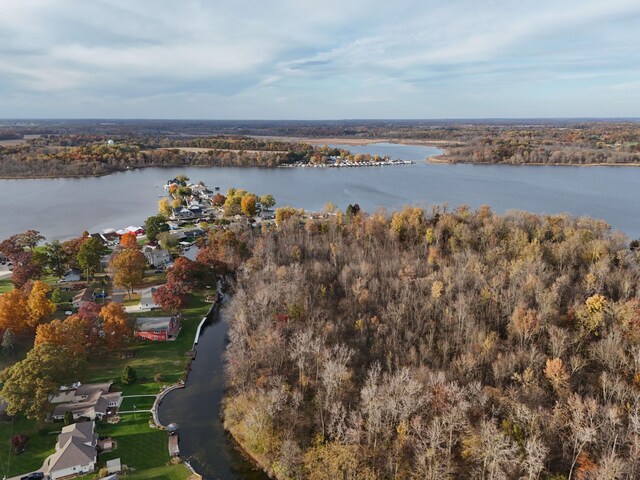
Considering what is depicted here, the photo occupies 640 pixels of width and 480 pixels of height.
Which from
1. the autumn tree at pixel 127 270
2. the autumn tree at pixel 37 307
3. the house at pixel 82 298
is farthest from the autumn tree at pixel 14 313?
the autumn tree at pixel 127 270

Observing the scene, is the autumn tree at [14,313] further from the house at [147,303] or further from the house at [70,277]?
the house at [70,277]

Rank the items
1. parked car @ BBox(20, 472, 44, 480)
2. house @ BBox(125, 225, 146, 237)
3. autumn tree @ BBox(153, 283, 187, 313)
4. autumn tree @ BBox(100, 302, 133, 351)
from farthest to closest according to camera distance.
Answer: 1. house @ BBox(125, 225, 146, 237)
2. autumn tree @ BBox(153, 283, 187, 313)
3. autumn tree @ BBox(100, 302, 133, 351)
4. parked car @ BBox(20, 472, 44, 480)

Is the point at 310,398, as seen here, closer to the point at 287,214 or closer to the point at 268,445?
the point at 268,445

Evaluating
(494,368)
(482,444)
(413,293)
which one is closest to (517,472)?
(482,444)

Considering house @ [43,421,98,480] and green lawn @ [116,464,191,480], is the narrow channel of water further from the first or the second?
house @ [43,421,98,480]

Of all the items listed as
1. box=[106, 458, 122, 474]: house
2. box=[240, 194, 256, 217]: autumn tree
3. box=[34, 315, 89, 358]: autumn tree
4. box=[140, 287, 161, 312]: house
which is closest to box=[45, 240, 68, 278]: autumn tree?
box=[140, 287, 161, 312]: house

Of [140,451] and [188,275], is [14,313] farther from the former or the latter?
[140,451]
